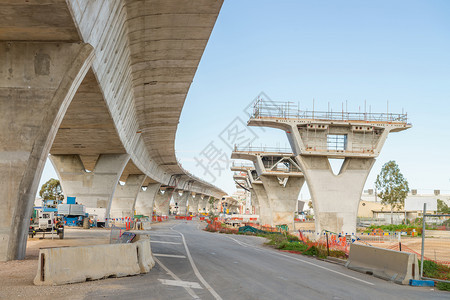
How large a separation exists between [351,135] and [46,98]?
103 ft

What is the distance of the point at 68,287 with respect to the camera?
10.0 m

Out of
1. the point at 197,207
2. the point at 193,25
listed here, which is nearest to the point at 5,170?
the point at 193,25

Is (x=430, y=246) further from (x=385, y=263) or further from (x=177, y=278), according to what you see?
(x=177, y=278)

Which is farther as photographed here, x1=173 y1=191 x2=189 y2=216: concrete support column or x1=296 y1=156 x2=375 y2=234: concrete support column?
x1=173 y1=191 x2=189 y2=216: concrete support column

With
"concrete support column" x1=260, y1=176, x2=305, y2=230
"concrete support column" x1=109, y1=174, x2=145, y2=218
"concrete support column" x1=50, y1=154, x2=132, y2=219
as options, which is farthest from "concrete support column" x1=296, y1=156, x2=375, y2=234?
"concrete support column" x1=109, y1=174, x2=145, y2=218

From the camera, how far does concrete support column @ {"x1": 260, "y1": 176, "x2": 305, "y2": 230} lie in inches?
2625

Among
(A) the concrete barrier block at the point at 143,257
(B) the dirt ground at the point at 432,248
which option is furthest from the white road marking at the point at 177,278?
(B) the dirt ground at the point at 432,248

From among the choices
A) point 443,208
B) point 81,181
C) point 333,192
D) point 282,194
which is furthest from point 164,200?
point 333,192

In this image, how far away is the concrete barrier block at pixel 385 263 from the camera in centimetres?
1311

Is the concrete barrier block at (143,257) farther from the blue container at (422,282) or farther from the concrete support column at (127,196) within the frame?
the concrete support column at (127,196)

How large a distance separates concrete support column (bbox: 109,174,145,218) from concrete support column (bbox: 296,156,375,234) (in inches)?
1182

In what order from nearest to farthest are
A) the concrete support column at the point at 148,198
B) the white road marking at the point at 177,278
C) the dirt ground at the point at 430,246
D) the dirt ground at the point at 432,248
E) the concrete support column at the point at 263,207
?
the white road marking at the point at 177,278
the dirt ground at the point at 432,248
the dirt ground at the point at 430,246
the concrete support column at the point at 263,207
the concrete support column at the point at 148,198

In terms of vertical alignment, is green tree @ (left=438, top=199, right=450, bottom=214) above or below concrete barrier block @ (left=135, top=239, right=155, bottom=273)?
above

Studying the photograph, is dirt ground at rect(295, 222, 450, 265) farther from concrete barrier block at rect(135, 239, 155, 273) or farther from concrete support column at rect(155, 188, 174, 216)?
concrete support column at rect(155, 188, 174, 216)
